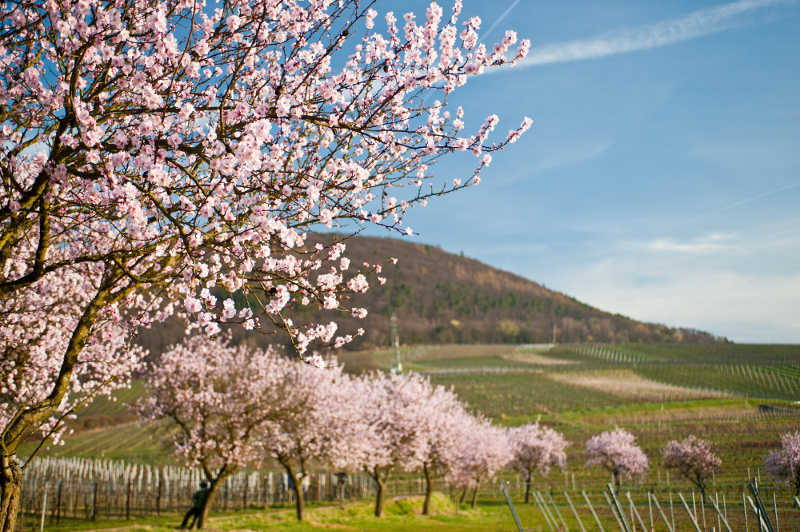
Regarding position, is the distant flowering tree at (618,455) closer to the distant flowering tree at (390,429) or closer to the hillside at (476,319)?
the distant flowering tree at (390,429)

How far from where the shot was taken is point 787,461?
59.8 feet

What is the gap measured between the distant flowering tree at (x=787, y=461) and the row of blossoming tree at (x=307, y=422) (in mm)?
115

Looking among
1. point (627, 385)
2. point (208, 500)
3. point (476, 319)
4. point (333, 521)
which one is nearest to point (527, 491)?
point (333, 521)

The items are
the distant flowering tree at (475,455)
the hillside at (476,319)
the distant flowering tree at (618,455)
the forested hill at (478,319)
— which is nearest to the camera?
the distant flowering tree at (475,455)

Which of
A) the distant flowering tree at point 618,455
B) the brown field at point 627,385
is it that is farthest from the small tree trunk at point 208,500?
the brown field at point 627,385

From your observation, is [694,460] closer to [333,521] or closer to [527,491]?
[527,491]

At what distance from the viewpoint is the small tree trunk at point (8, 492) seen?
20.3ft

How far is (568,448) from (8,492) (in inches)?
2398

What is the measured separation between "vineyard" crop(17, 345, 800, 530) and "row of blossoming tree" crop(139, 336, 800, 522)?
1915 millimetres

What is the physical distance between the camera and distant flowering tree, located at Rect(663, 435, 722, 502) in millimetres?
30672

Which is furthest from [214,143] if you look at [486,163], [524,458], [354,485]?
[524,458]

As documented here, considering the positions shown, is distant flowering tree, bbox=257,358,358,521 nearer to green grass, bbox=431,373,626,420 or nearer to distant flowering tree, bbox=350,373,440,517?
distant flowering tree, bbox=350,373,440,517

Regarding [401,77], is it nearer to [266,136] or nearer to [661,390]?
[266,136]

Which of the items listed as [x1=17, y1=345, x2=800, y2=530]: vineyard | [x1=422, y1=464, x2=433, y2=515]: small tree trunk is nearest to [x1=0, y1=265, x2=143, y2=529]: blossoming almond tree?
[x1=17, y1=345, x2=800, y2=530]: vineyard
